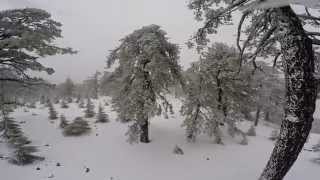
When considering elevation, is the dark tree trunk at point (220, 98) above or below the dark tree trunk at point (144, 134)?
above

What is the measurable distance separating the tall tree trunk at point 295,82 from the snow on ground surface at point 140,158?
21.7 feet

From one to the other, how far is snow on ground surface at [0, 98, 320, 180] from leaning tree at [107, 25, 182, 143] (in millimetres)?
1694

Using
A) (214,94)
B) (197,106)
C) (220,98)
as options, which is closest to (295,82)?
(197,106)

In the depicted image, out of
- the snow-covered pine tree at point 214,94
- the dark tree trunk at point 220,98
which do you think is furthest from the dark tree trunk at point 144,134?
the dark tree trunk at point 220,98

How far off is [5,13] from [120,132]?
9400 mm

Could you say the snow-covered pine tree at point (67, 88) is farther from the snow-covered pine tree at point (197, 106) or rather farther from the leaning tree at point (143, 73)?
the snow-covered pine tree at point (197, 106)

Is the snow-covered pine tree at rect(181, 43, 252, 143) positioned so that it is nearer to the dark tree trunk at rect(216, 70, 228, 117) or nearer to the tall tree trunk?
the dark tree trunk at rect(216, 70, 228, 117)

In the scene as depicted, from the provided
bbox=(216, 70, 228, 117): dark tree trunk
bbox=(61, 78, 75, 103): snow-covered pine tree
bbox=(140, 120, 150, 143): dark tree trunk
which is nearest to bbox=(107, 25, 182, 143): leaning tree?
bbox=(140, 120, 150, 143): dark tree trunk

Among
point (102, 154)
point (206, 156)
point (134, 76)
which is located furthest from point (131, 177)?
point (134, 76)

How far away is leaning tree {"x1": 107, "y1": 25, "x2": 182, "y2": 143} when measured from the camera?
1286 cm

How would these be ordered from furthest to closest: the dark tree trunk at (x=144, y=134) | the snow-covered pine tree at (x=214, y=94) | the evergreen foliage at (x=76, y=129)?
1. the evergreen foliage at (x=76, y=129)
2. the snow-covered pine tree at (x=214, y=94)
3. the dark tree trunk at (x=144, y=134)

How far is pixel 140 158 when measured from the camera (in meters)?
12.7

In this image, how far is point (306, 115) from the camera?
4641mm

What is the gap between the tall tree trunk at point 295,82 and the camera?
4.50 metres
